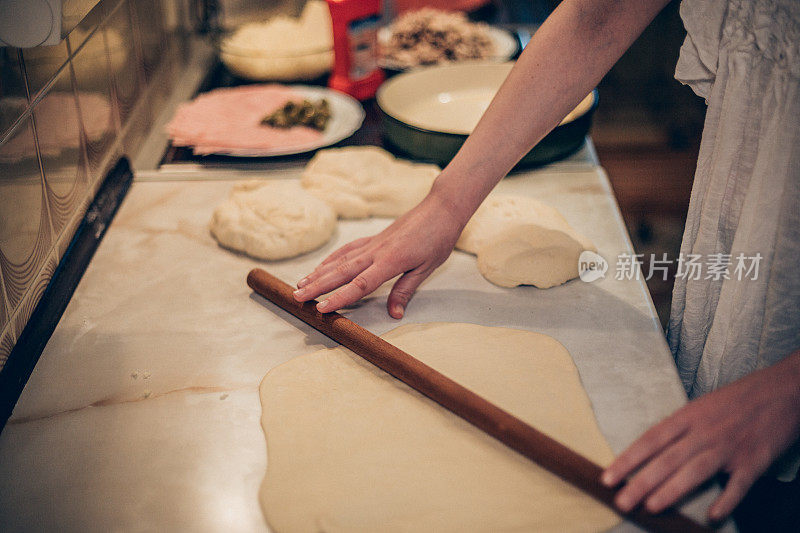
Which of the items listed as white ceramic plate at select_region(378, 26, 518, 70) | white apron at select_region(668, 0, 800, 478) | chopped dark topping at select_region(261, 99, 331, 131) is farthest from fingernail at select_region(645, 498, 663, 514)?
white ceramic plate at select_region(378, 26, 518, 70)

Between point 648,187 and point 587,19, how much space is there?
7.25 feet

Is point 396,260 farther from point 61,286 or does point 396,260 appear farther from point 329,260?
point 61,286

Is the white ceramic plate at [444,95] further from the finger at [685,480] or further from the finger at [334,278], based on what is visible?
the finger at [685,480]

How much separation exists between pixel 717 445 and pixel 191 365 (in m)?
0.70

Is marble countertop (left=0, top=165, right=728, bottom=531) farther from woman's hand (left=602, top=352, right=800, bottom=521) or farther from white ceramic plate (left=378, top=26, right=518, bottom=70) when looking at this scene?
white ceramic plate (left=378, top=26, right=518, bottom=70)

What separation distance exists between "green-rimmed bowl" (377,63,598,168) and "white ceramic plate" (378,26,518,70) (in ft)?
0.58

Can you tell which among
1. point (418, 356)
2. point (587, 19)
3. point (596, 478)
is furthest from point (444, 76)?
point (596, 478)

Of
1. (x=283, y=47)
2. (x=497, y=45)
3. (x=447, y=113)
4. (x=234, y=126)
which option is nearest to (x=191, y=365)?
(x=234, y=126)

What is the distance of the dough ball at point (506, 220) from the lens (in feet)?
4.07

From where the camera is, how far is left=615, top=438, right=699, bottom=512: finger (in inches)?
28.5

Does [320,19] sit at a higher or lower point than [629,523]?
higher

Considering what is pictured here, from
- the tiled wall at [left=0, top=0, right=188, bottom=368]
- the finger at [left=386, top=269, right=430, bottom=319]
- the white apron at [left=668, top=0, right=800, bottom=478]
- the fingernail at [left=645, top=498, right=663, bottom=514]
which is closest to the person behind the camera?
the fingernail at [left=645, top=498, right=663, bottom=514]

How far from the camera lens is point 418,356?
1001 millimetres

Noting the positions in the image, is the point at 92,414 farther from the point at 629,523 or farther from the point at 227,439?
the point at 629,523
